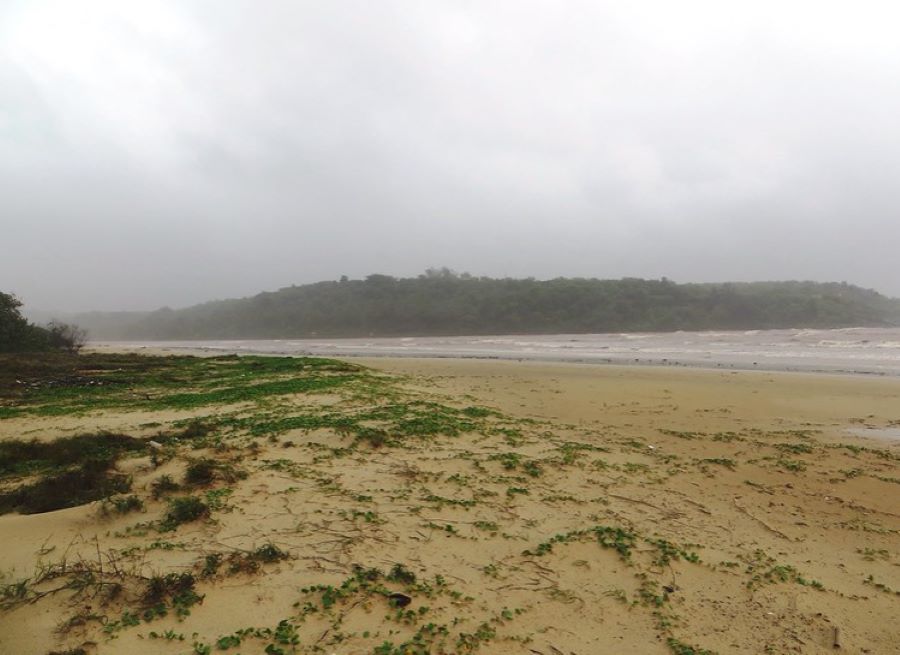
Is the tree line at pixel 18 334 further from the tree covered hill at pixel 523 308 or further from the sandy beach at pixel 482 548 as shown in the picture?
the tree covered hill at pixel 523 308

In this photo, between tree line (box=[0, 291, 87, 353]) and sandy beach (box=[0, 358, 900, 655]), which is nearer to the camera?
Result: sandy beach (box=[0, 358, 900, 655])

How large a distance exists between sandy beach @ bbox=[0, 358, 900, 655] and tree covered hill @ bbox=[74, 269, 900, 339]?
68.9m

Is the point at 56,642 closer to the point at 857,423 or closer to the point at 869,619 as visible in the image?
the point at 869,619

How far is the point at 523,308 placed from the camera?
83.8 m

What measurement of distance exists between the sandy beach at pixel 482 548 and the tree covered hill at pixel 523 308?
6890cm

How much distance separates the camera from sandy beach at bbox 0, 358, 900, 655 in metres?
3.41

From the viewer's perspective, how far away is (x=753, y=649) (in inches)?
137

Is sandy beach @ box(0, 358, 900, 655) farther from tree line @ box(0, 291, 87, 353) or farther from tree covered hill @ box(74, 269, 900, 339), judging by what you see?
tree covered hill @ box(74, 269, 900, 339)

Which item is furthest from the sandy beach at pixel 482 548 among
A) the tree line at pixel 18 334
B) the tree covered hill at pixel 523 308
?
the tree covered hill at pixel 523 308

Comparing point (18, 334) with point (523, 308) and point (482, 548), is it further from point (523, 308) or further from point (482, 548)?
point (523, 308)

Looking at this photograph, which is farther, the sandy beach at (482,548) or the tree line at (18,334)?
the tree line at (18,334)

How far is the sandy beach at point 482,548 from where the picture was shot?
11.2ft

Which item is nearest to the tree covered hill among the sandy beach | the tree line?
the tree line

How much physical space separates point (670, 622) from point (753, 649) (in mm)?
527
